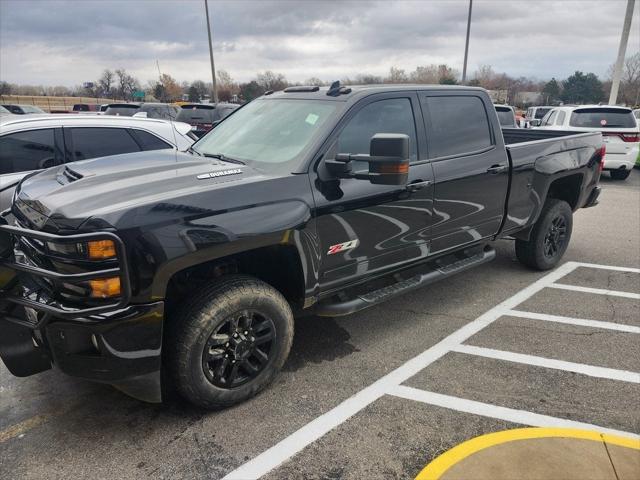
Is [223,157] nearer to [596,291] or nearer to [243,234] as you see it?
[243,234]

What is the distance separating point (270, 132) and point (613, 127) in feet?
34.6

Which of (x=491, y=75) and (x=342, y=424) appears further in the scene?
(x=491, y=75)

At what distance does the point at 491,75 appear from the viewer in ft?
249

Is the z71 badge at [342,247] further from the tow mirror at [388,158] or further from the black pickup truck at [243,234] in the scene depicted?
the tow mirror at [388,158]

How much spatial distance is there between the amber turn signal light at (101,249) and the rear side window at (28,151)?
325 centimetres

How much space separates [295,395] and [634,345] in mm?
2652

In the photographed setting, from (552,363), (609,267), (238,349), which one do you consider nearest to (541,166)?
(609,267)

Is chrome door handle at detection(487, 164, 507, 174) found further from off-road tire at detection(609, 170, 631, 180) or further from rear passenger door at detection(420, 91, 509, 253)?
off-road tire at detection(609, 170, 631, 180)

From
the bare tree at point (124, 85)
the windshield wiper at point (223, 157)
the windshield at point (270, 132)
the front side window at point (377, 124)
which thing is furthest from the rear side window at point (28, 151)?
the bare tree at point (124, 85)

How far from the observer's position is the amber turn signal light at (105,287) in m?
2.39

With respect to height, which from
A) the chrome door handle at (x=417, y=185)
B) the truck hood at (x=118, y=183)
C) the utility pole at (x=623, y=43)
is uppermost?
the utility pole at (x=623, y=43)

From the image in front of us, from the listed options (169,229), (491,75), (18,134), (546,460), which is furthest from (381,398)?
(491,75)

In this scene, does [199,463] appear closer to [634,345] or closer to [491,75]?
[634,345]

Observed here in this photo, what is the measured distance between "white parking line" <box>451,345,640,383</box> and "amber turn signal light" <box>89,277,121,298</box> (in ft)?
8.09
